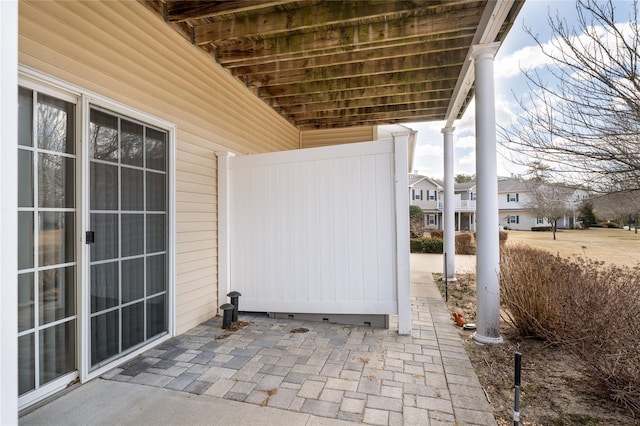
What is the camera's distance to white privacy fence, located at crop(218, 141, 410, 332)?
151 inches

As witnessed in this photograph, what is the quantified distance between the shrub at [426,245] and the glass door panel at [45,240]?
11.7 metres

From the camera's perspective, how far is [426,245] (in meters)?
12.6

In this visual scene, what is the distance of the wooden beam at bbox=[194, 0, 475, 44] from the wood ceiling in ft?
0.03

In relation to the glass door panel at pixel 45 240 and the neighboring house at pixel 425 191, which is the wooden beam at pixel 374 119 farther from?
the neighboring house at pixel 425 191

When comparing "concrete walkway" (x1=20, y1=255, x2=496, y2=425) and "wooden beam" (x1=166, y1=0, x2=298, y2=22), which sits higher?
"wooden beam" (x1=166, y1=0, x2=298, y2=22)

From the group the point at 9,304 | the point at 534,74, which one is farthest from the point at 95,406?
the point at 534,74

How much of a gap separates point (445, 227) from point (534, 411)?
191 inches

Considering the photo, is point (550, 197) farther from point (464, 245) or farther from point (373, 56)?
point (373, 56)

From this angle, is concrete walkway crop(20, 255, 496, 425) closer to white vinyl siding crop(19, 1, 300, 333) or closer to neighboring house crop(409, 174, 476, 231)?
white vinyl siding crop(19, 1, 300, 333)

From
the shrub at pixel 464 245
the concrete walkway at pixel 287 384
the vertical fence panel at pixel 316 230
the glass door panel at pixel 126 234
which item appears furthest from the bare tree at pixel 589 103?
the shrub at pixel 464 245

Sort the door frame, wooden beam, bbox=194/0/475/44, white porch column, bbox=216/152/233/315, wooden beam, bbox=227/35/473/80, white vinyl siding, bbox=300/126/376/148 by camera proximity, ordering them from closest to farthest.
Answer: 1. the door frame
2. wooden beam, bbox=194/0/475/44
3. wooden beam, bbox=227/35/473/80
4. white porch column, bbox=216/152/233/315
5. white vinyl siding, bbox=300/126/376/148

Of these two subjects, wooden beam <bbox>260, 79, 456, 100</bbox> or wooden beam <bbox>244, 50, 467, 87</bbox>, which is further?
wooden beam <bbox>260, 79, 456, 100</bbox>

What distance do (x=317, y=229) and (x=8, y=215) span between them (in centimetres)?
332

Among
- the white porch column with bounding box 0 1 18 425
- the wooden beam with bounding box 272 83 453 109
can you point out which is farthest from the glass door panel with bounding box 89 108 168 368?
the wooden beam with bounding box 272 83 453 109
